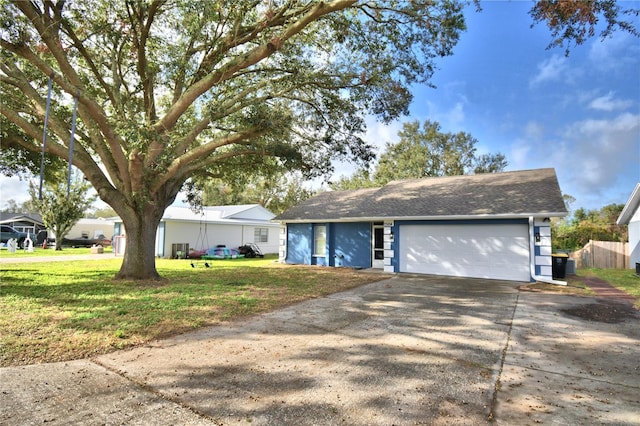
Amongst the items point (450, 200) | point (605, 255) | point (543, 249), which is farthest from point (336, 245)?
point (605, 255)

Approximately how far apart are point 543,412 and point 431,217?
403 inches

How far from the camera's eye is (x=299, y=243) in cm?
1764

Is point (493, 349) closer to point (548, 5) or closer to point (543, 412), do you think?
point (543, 412)

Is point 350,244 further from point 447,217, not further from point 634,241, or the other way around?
point 634,241

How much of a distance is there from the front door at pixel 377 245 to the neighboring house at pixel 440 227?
46mm

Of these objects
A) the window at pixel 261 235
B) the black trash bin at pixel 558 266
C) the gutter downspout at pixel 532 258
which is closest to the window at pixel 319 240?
the gutter downspout at pixel 532 258

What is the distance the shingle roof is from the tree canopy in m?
13.3

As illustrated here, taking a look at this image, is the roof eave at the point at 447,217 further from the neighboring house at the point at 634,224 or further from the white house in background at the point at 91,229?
the white house in background at the point at 91,229

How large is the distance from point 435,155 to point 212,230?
2070 cm

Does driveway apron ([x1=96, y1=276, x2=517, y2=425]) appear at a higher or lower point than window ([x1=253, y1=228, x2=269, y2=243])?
lower

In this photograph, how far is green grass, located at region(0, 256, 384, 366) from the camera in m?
4.72

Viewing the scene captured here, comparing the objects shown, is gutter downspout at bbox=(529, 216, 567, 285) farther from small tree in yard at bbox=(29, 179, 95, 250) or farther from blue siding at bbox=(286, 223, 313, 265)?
small tree in yard at bbox=(29, 179, 95, 250)

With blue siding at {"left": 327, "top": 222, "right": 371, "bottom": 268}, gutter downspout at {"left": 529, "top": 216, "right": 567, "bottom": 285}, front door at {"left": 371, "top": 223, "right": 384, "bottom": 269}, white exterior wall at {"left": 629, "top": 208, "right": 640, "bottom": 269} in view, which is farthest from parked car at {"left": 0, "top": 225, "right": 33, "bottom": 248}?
white exterior wall at {"left": 629, "top": 208, "right": 640, "bottom": 269}

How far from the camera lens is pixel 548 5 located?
261 inches
